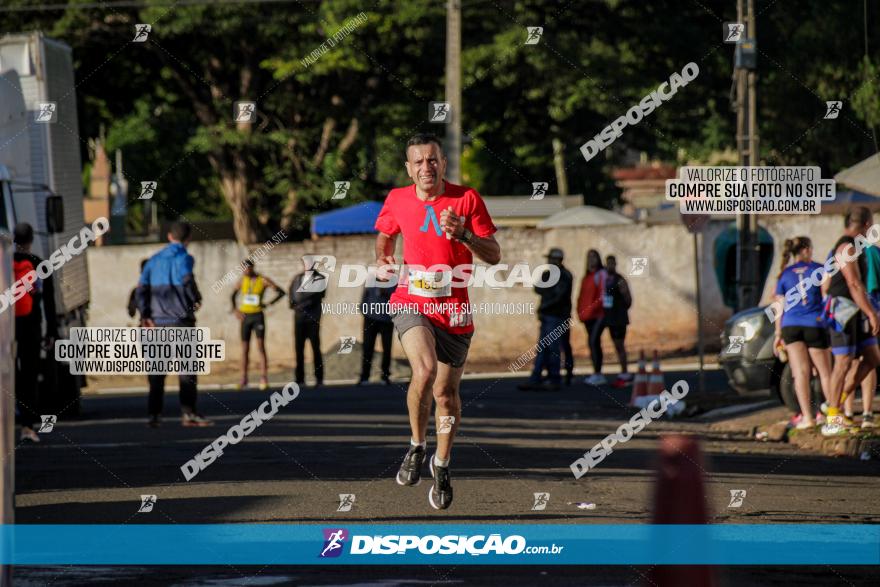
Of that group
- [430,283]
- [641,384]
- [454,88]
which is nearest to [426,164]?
[430,283]

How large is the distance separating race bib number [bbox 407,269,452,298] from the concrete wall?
70.6 feet

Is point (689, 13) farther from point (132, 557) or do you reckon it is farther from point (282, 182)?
→ point (132, 557)

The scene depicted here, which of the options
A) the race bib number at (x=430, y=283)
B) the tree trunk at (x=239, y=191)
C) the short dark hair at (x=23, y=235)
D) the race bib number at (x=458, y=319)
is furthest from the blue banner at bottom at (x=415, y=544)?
the tree trunk at (x=239, y=191)

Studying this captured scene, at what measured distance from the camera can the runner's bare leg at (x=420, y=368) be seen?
9.52m

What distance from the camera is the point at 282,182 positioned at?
40875 mm

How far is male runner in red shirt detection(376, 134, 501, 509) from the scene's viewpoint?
31.2 ft

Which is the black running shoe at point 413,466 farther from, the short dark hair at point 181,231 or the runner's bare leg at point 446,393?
the short dark hair at point 181,231

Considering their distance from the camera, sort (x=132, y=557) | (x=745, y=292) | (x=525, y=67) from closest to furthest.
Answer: (x=132, y=557) → (x=745, y=292) → (x=525, y=67)

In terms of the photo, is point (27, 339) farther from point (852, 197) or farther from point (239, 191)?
point (239, 191)

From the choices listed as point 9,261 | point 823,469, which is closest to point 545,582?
point 9,261

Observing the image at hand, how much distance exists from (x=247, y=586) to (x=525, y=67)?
1277 inches

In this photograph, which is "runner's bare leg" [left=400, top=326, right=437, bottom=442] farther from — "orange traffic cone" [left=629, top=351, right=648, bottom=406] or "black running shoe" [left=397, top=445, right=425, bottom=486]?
"orange traffic cone" [left=629, top=351, right=648, bottom=406]

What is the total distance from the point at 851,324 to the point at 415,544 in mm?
7061

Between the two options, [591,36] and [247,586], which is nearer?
[247,586]
